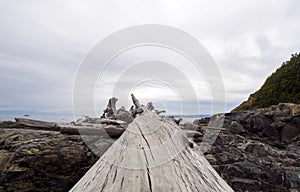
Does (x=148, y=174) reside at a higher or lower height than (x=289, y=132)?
lower

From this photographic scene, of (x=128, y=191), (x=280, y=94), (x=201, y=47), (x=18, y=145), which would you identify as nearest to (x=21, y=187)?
(x=18, y=145)

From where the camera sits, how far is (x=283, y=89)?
13.2m

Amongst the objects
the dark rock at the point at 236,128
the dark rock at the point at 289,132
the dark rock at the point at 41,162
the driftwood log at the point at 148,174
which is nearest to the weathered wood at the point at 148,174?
the driftwood log at the point at 148,174

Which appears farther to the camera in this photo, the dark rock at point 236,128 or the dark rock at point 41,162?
the dark rock at point 236,128

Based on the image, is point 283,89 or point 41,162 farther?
point 283,89

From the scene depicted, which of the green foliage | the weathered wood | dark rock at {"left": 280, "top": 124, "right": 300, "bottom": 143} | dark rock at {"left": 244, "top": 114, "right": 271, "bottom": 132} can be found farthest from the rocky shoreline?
the green foliage

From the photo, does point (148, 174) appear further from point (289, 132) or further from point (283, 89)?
point (283, 89)

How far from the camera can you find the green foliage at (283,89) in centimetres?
1246

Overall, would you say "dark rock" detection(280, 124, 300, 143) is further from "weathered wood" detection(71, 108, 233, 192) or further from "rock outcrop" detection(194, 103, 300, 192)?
"weathered wood" detection(71, 108, 233, 192)

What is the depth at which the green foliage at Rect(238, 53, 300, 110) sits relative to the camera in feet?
40.9

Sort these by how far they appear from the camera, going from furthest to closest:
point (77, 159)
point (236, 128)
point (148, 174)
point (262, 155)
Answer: point (236, 128) → point (262, 155) → point (77, 159) → point (148, 174)

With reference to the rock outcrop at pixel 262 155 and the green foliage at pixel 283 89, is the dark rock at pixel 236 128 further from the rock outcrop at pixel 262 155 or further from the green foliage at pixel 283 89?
the green foliage at pixel 283 89

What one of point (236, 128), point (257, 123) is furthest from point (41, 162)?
point (257, 123)

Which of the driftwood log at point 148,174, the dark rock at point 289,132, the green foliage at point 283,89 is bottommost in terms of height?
the driftwood log at point 148,174
